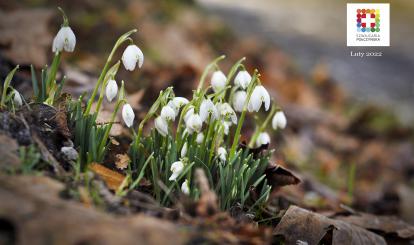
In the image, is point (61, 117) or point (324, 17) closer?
point (61, 117)

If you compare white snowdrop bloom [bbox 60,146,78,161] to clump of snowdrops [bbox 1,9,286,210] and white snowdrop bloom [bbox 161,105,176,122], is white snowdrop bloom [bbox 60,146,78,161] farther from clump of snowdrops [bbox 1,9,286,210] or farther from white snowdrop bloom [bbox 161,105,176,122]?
white snowdrop bloom [bbox 161,105,176,122]

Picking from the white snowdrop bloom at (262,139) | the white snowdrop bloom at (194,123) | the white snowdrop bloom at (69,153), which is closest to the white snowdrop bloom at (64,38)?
the white snowdrop bloom at (69,153)

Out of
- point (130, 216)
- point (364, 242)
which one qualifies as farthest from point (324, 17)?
point (130, 216)

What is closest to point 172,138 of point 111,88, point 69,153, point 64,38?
point 111,88

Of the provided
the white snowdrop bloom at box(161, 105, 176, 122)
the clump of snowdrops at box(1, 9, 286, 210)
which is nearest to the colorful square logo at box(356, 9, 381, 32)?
the clump of snowdrops at box(1, 9, 286, 210)

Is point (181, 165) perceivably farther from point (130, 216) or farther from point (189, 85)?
point (189, 85)

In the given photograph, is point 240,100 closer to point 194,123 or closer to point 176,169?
point 194,123
